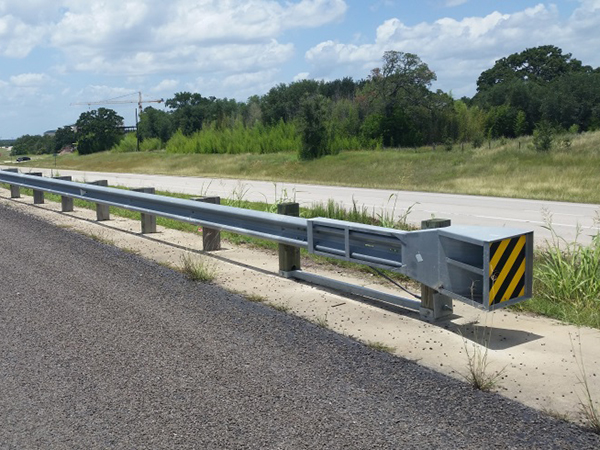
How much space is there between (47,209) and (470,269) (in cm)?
1336

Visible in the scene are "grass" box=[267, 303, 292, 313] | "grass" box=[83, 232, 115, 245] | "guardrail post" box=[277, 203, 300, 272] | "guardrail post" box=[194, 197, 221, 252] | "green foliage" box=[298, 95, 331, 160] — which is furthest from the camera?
"green foliage" box=[298, 95, 331, 160]

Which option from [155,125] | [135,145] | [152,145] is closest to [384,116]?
[152,145]

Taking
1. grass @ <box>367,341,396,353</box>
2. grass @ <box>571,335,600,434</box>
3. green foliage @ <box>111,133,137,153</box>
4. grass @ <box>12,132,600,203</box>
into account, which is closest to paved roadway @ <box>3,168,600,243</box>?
grass @ <box>12,132,600,203</box>

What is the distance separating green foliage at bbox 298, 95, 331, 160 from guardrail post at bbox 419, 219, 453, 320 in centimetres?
3993

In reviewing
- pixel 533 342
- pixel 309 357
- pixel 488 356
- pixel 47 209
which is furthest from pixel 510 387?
pixel 47 209

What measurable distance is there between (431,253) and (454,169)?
1137 inches

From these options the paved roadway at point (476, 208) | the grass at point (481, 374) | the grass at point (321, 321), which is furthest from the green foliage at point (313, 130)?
the grass at point (481, 374)

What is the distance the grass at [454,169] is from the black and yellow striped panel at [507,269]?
16.5m

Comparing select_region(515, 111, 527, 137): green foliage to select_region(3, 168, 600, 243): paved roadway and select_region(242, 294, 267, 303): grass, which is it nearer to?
select_region(3, 168, 600, 243): paved roadway

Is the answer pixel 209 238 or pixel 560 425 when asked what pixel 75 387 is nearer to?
pixel 560 425

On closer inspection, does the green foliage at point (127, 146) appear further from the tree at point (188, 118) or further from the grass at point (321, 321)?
the grass at point (321, 321)

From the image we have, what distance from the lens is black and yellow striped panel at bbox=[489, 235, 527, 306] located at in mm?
5832

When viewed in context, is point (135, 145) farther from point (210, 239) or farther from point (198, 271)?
point (198, 271)

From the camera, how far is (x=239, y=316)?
Answer: 693cm
